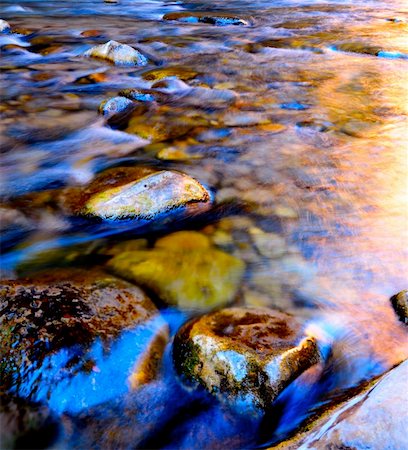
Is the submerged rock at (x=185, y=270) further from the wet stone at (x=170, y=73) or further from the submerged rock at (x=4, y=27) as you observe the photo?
the submerged rock at (x=4, y=27)

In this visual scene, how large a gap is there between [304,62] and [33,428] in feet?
24.5

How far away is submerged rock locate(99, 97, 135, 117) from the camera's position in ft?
18.0

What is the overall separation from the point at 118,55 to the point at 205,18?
4884 mm

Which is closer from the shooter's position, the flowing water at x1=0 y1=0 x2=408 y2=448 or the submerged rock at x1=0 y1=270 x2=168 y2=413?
the submerged rock at x1=0 y1=270 x2=168 y2=413

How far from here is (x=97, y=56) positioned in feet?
25.3

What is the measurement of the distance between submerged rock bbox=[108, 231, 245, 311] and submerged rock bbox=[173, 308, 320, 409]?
1.17 ft

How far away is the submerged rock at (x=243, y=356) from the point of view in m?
1.98

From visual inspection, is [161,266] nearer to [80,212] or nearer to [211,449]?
[80,212]

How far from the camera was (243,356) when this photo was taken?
201 cm

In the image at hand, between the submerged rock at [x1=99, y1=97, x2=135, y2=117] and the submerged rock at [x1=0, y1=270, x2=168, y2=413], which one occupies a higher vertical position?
the submerged rock at [x1=99, y1=97, x2=135, y2=117]

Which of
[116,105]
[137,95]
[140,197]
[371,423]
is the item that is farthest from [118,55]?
[371,423]

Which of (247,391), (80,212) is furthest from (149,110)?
(247,391)

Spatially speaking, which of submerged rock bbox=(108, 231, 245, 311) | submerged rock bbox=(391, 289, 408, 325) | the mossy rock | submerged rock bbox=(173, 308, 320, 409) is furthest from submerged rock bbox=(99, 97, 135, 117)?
submerged rock bbox=(391, 289, 408, 325)

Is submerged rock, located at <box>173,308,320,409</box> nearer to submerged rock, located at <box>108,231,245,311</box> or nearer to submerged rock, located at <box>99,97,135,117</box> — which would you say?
submerged rock, located at <box>108,231,245,311</box>
